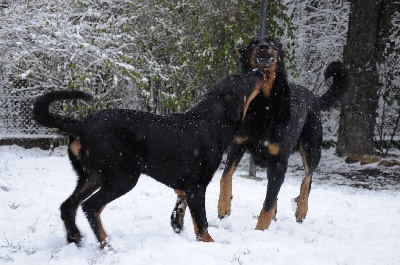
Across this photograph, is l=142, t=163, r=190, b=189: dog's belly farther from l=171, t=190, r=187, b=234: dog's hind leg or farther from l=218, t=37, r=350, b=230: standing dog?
l=218, t=37, r=350, b=230: standing dog

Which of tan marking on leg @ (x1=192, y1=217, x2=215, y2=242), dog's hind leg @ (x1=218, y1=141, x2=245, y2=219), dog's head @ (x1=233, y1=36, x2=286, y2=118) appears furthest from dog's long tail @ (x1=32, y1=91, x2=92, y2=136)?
dog's hind leg @ (x1=218, y1=141, x2=245, y2=219)

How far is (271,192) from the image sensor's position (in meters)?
4.36

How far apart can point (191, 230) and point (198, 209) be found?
0.61 m

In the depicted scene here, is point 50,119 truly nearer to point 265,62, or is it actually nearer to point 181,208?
point 181,208

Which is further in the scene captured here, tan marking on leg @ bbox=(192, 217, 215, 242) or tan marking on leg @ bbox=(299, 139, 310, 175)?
tan marking on leg @ bbox=(299, 139, 310, 175)

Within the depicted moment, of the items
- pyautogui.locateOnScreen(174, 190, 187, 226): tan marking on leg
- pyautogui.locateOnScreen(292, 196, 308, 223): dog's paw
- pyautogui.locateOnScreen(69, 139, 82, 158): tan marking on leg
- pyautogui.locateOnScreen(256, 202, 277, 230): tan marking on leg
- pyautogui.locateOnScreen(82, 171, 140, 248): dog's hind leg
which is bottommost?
pyautogui.locateOnScreen(292, 196, 308, 223): dog's paw

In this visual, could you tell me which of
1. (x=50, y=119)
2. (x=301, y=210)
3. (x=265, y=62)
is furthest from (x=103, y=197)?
(x=301, y=210)

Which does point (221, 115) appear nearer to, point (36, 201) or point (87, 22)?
point (36, 201)

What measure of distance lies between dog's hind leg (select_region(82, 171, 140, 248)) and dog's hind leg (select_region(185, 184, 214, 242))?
21.9 inches

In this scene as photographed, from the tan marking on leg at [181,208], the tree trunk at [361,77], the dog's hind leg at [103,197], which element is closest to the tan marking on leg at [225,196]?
the tan marking on leg at [181,208]

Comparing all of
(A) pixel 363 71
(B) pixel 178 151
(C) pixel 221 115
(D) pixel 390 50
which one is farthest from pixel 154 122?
(D) pixel 390 50

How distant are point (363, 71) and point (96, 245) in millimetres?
9946

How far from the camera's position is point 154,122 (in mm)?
3742

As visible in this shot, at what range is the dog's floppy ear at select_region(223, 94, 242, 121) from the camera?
3.94 meters
